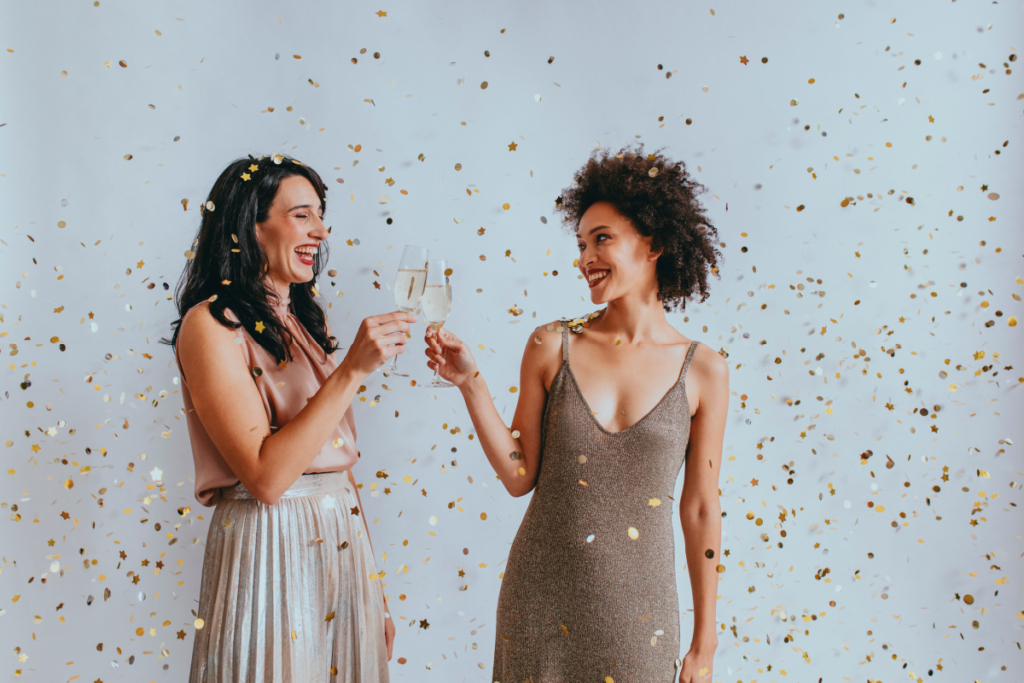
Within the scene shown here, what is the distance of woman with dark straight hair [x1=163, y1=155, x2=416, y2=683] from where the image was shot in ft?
4.52

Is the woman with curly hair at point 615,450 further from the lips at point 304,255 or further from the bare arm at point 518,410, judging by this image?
the lips at point 304,255

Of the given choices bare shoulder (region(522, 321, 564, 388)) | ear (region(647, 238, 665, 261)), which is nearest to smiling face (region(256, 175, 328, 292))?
bare shoulder (region(522, 321, 564, 388))

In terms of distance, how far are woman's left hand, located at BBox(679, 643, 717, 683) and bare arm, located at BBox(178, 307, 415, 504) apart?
1.04 m

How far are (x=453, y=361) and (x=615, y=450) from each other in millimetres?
452

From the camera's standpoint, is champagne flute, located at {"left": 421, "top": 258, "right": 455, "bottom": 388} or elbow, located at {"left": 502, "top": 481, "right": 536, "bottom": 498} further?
elbow, located at {"left": 502, "top": 481, "right": 536, "bottom": 498}

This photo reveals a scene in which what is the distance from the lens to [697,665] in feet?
5.11

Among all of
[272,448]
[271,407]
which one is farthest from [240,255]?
[272,448]

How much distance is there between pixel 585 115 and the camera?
212 centimetres

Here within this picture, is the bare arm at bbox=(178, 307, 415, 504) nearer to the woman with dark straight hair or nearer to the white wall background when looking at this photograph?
the woman with dark straight hair

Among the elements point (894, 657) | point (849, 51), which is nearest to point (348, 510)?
point (894, 657)

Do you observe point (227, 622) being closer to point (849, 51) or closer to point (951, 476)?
point (951, 476)

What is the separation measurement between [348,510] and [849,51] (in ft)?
7.03

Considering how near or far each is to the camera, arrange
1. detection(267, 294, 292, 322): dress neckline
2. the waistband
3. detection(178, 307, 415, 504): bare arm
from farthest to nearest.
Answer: detection(267, 294, 292, 322): dress neckline → the waistband → detection(178, 307, 415, 504): bare arm

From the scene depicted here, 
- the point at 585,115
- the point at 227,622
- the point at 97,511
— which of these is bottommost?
the point at 227,622
